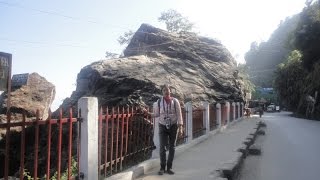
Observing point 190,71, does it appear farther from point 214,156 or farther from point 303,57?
point 303,57

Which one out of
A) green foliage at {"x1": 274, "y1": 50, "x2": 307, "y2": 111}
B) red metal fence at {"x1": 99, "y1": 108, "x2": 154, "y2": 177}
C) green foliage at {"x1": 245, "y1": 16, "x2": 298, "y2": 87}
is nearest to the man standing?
red metal fence at {"x1": 99, "y1": 108, "x2": 154, "y2": 177}

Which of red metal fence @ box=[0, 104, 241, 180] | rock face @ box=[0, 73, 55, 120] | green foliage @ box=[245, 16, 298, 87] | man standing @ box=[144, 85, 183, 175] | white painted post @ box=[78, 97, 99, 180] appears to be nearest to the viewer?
red metal fence @ box=[0, 104, 241, 180]

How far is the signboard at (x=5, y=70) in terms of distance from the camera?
713 centimetres

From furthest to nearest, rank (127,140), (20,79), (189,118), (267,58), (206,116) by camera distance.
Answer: (267,58) → (206,116) → (189,118) → (20,79) → (127,140)

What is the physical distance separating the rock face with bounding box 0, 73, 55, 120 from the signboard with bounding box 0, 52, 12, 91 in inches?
291

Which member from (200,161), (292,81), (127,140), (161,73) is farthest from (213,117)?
(292,81)

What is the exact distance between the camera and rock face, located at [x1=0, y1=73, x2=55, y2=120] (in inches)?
585

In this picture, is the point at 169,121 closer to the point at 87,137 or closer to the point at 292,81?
the point at 87,137

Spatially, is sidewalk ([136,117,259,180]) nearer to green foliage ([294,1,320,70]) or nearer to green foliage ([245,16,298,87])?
green foliage ([294,1,320,70])

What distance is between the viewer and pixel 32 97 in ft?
52.7

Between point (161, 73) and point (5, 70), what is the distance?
32.6ft

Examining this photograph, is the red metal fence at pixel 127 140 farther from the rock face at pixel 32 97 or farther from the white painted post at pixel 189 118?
the rock face at pixel 32 97

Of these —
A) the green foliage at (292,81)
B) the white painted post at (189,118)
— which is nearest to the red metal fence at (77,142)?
the white painted post at (189,118)

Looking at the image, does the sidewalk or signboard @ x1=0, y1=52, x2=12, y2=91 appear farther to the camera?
the sidewalk
